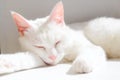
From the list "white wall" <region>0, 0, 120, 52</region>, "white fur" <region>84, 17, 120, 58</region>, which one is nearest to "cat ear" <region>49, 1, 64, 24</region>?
"white fur" <region>84, 17, 120, 58</region>

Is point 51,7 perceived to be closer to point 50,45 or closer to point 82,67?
point 50,45

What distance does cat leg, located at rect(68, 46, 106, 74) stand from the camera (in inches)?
39.8

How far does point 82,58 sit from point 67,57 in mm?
209

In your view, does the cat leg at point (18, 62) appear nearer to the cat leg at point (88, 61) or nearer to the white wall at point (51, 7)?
the cat leg at point (88, 61)

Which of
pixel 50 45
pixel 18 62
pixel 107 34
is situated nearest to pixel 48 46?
pixel 50 45

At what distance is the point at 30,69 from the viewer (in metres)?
1.14

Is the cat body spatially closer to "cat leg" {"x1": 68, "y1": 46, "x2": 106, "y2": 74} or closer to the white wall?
"cat leg" {"x1": 68, "y1": 46, "x2": 106, "y2": 74}

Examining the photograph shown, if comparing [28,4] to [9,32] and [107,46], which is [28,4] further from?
[107,46]

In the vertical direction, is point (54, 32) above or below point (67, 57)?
above

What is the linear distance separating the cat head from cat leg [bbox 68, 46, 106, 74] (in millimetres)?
114

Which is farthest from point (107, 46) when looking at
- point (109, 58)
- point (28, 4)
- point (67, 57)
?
point (28, 4)

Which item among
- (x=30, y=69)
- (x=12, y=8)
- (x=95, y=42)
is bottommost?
(x=30, y=69)

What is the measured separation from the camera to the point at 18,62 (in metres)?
1.10

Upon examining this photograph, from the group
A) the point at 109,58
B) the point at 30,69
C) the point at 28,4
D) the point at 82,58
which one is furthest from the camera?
the point at 28,4
